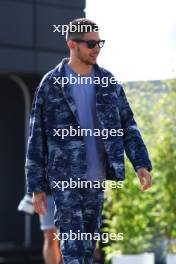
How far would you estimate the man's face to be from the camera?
5.07 m

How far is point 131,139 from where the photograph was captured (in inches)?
202

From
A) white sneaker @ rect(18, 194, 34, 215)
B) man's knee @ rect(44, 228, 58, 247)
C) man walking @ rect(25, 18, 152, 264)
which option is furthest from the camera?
white sneaker @ rect(18, 194, 34, 215)

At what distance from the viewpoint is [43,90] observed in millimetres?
5051

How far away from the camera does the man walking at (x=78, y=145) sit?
16.3ft

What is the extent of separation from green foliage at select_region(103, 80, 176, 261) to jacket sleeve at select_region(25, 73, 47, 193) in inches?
164

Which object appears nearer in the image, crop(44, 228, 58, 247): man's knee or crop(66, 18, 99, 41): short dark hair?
crop(66, 18, 99, 41): short dark hair

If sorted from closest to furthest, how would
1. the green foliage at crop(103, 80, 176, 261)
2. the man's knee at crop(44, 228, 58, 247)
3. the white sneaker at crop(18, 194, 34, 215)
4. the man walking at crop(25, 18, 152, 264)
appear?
the man walking at crop(25, 18, 152, 264), the man's knee at crop(44, 228, 58, 247), the white sneaker at crop(18, 194, 34, 215), the green foliage at crop(103, 80, 176, 261)

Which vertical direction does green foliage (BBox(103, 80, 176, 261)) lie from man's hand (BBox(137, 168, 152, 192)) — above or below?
above

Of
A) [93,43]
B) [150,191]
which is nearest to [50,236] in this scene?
[150,191]

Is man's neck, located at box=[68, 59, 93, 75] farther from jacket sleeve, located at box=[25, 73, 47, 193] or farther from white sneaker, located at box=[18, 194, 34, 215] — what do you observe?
white sneaker, located at box=[18, 194, 34, 215]

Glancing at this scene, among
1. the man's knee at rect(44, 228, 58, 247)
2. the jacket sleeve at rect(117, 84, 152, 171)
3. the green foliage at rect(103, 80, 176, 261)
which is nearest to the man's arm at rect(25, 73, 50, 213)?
the jacket sleeve at rect(117, 84, 152, 171)

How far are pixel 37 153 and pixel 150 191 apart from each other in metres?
4.56

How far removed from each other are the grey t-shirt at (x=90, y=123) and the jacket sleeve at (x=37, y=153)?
0.19 metres

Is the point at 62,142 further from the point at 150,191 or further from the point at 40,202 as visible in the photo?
the point at 150,191
